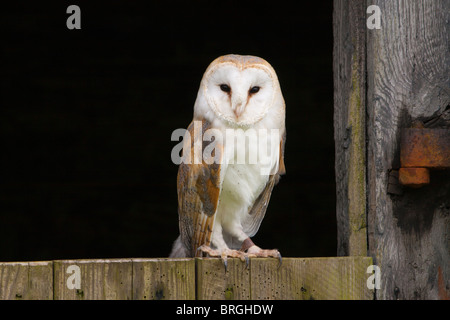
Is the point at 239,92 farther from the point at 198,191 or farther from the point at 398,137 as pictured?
the point at 398,137

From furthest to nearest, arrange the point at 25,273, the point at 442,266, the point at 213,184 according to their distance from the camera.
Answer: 1. the point at 213,184
2. the point at 442,266
3. the point at 25,273

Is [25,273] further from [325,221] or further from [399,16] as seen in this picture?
[325,221]

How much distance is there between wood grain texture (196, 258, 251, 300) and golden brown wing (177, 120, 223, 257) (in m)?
0.62

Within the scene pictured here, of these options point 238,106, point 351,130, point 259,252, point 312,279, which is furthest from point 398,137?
point 238,106

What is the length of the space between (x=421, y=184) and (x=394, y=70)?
41 cm

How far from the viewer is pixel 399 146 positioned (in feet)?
8.08

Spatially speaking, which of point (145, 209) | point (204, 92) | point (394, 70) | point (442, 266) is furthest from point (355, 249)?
point (145, 209)

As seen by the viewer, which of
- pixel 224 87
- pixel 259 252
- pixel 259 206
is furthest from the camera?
pixel 259 206

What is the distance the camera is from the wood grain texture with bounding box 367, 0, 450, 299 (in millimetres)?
2451

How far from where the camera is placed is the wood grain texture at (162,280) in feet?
7.62

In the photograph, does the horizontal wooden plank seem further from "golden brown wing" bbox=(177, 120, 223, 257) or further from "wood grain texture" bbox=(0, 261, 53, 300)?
"golden brown wing" bbox=(177, 120, 223, 257)

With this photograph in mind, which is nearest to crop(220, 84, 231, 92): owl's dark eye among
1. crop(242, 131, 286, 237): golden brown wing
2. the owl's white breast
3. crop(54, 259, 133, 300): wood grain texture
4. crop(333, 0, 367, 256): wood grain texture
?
the owl's white breast

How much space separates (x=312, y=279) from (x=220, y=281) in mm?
313

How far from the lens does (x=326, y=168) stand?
550 cm
